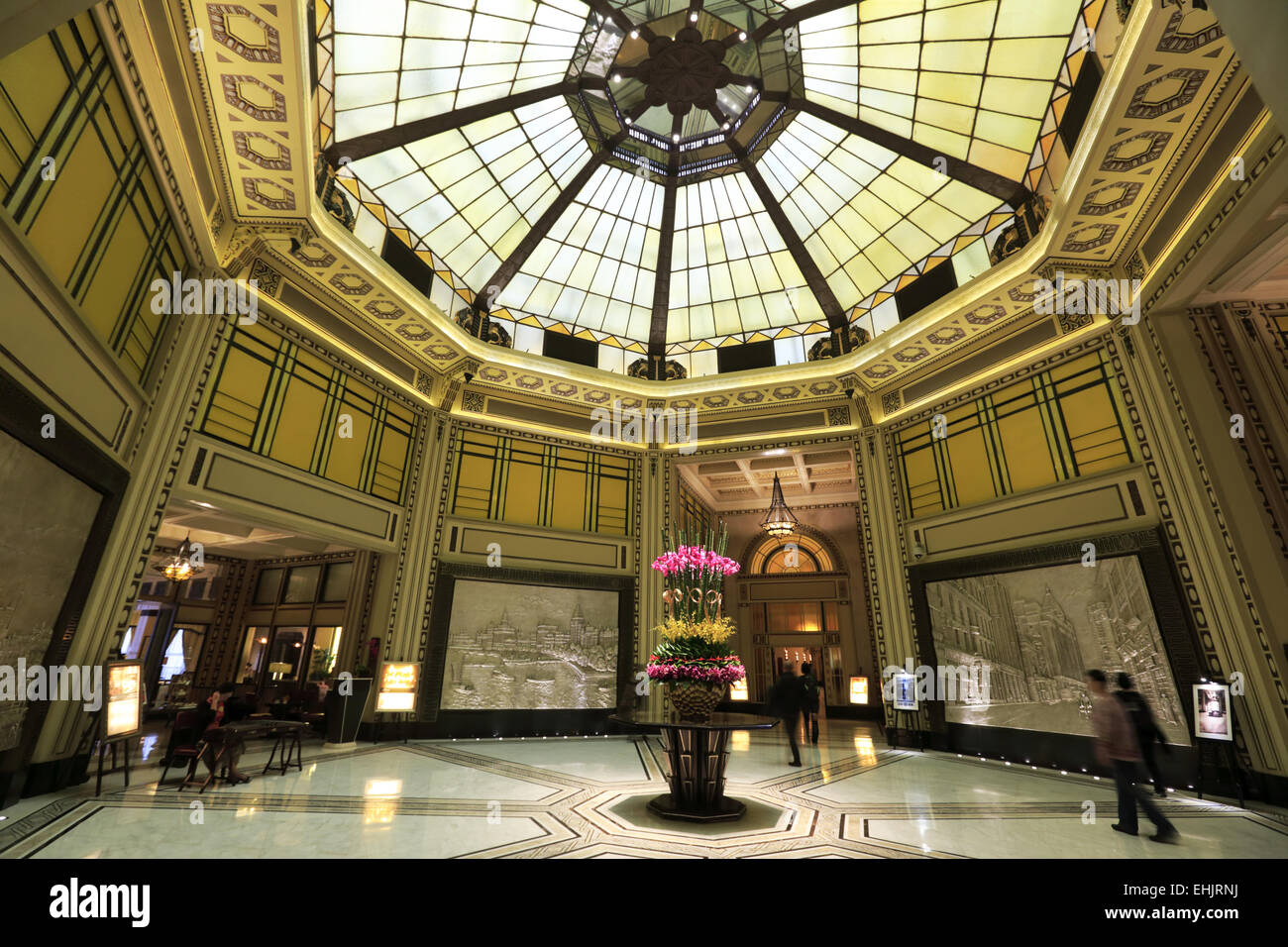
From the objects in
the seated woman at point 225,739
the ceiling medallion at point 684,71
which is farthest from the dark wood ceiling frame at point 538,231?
the seated woman at point 225,739

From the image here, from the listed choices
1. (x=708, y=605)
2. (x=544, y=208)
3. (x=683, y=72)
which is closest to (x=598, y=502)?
(x=544, y=208)

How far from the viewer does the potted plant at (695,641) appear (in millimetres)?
4477

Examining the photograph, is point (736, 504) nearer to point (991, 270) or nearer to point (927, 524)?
point (927, 524)

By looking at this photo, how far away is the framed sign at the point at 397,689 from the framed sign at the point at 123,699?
3.46 meters

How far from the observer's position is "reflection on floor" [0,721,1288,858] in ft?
11.2

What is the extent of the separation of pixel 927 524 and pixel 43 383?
33.5ft

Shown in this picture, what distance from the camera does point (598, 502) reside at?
1074 centimetres

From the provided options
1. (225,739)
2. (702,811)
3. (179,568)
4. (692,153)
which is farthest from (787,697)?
(179,568)

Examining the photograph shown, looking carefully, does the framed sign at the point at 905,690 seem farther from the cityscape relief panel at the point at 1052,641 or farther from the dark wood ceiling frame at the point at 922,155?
the dark wood ceiling frame at the point at 922,155

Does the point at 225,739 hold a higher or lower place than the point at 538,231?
lower

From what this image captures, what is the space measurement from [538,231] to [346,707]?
7942mm

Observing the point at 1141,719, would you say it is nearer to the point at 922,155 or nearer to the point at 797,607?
the point at 922,155

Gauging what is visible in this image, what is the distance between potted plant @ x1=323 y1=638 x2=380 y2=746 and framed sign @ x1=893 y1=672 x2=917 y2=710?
810cm
